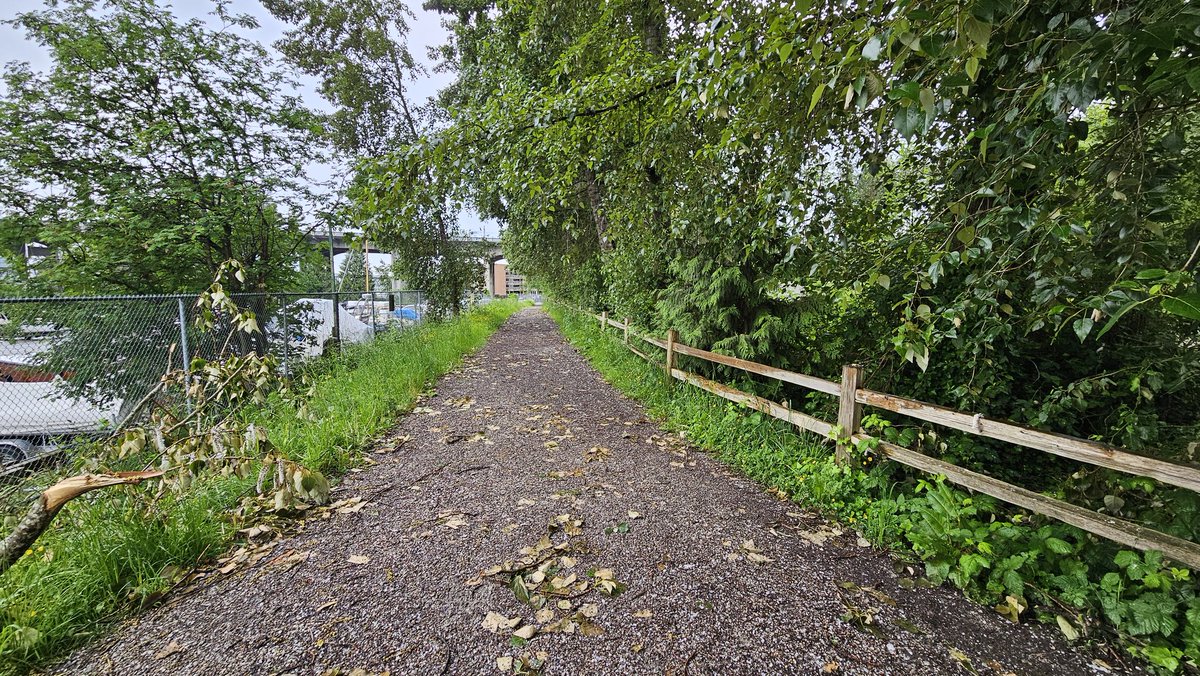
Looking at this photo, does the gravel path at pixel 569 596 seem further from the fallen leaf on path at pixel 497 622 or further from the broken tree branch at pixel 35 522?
the broken tree branch at pixel 35 522

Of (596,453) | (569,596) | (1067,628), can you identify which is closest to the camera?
(1067,628)

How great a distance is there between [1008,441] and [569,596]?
8.56 feet

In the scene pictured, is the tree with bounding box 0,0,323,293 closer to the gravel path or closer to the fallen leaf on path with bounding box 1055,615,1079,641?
the gravel path

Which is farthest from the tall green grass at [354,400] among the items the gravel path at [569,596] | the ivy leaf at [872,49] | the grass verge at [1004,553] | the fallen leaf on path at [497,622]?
the ivy leaf at [872,49]

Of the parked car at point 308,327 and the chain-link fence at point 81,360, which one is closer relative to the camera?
the chain-link fence at point 81,360

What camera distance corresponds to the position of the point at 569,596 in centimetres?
226

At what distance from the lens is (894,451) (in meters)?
3.06

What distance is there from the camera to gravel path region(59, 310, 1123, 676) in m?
1.87

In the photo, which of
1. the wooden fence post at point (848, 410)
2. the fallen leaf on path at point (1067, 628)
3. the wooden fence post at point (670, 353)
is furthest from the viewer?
the wooden fence post at point (670, 353)

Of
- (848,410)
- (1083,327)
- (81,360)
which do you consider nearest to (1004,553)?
(848,410)

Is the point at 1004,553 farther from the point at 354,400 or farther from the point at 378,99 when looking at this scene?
the point at 378,99

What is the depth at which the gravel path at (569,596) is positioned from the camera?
1867 millimetres

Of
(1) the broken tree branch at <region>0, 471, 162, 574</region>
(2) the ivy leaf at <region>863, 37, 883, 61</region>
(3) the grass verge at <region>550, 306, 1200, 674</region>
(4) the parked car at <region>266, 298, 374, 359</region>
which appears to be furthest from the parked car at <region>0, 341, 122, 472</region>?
(3) the grass verge at <region>550, 306, 1200, 674</region>

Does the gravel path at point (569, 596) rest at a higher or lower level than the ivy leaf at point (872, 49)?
lower
